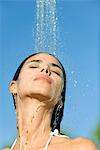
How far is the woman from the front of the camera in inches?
154

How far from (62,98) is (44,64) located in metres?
0.36

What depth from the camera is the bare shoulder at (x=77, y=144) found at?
3.61 meters

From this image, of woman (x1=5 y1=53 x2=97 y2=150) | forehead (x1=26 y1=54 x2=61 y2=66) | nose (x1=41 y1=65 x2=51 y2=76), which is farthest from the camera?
forehead (x1=26 y1=54 x2=61 y2=66)

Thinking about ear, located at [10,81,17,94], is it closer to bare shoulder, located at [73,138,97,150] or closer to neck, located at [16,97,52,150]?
neck, located at [16,97,52,150]

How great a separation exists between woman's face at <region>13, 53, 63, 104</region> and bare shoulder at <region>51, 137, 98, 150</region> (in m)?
0.43

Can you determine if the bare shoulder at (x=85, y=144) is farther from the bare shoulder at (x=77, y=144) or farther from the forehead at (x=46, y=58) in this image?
the forehead at (x=46, y=58)

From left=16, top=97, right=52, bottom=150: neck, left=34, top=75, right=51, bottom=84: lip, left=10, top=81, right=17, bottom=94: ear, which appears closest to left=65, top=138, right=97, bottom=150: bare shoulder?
left=16, top=97, right=52, bottom=150: neck

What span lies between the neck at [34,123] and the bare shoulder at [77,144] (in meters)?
0.21

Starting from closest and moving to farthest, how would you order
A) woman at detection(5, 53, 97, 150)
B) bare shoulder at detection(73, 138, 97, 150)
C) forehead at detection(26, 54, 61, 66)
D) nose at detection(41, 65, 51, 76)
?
1. bare shoulder at detection(73, 138, 97, 150)
2. woman at detection(5, 53, 97, 150)
3. nose at detection(41, 65, 51, 76)
4. forehead at detection(26, 54, 61, 66)

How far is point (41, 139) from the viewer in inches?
155

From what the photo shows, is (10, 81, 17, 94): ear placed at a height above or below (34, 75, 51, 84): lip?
below

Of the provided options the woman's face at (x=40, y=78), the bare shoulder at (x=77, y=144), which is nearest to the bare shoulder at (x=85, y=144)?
the bare shoulder at (x=77, y=144)

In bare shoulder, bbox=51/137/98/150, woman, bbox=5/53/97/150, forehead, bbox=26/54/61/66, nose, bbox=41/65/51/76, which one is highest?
forehead, bbox=26/54/61/66

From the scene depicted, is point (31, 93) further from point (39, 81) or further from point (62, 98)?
point (62, 98)
